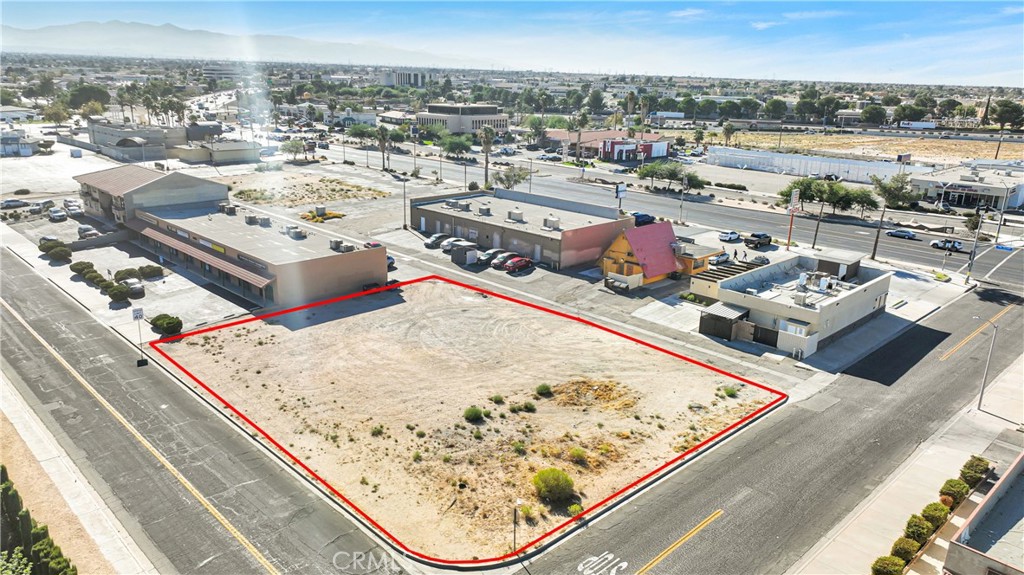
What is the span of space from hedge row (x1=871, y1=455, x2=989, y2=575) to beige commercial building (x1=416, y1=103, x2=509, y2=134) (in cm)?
14966

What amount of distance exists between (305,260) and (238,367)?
12681 mm

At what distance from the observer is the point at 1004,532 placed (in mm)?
22094

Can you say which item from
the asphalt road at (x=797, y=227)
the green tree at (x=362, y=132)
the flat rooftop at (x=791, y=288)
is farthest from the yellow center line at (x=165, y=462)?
the green tree at (x=362, y=132)

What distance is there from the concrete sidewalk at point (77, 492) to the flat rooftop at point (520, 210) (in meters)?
41.1

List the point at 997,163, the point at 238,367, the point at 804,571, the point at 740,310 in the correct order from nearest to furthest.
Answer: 1. the point at 804,571
2. the point at 238,367
3. the point at 740,310
4. the point at 997,163

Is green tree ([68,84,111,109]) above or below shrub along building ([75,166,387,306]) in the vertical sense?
above

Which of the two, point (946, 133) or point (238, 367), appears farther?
point (946, 133)

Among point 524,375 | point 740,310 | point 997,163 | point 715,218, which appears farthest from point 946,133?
point 524,375

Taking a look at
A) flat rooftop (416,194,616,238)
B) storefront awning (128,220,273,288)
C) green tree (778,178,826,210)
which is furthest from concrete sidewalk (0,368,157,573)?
green tree (778,178,826,210)

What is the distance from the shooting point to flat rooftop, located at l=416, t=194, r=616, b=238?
63281 millimetres

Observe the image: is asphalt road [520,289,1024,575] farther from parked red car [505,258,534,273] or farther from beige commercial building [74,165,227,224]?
beige commercial building [74,165,227,224]

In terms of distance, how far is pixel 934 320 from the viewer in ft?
162

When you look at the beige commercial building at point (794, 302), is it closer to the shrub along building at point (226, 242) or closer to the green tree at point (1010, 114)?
the shrub along building at point (226, 242)

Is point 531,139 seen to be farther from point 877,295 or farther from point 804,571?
point 804,571
